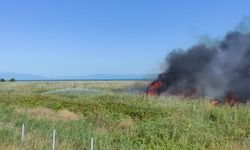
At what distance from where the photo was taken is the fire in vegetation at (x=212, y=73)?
44250mm

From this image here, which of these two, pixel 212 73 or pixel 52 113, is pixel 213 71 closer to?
pixel 212 73

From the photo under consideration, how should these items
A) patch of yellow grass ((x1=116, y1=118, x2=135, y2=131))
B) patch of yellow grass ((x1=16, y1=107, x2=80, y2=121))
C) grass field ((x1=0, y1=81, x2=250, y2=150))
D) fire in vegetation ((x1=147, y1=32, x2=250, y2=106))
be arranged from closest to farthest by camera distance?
1. grass field ((x1=0, y1=81, x2=250, y2=150))
2. patch of yellow grass ((x1=116, y1=118, x2=135, y2=131))
3. patch of yellow grass ((x1=16, y1=107, x2=80, y2=121))
4. fire in vegetation ((x1=147, y1=32, x2=250, y2=106))

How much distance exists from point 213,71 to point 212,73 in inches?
13.6

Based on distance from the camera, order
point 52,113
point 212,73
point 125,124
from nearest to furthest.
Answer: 1. point 125,124
2. point 52,113
3. point 212,73

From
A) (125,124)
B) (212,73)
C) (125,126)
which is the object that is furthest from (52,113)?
(212,73)

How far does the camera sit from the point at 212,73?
4653 cm

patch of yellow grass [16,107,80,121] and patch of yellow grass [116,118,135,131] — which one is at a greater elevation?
patch of yellow grass [16,107,80,121]

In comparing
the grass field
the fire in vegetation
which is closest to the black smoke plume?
the fire in vegetation

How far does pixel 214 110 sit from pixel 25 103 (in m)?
11.8

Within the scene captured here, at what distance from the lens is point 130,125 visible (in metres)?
22.1

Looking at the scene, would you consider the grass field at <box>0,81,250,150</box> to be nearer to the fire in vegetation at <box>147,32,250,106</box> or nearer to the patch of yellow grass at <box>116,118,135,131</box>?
the patch of yellow grass at <box>116,118,135,131</box>

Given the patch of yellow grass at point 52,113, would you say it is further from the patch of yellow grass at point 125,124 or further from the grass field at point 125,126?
the patch of yellow grass at point 125,124

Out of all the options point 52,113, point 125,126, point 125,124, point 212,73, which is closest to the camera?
point 125,126

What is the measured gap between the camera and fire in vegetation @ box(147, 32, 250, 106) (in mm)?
44250
